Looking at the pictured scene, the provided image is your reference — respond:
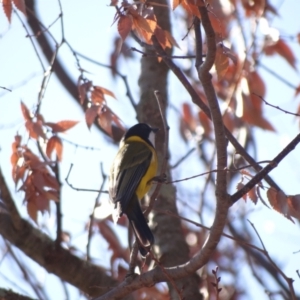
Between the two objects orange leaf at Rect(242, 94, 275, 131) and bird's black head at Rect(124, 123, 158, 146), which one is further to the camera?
bird's black head at Rect(124, 123, 158, 146)

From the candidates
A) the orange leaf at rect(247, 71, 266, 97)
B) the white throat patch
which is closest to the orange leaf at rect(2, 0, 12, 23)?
the white throat patch

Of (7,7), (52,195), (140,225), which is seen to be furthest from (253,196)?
(7,7)

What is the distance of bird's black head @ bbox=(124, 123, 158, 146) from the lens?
557 cm

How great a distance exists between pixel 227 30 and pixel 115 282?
3.80m

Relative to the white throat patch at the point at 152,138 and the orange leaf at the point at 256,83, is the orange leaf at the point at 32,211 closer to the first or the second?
the white throat patch at the point at 152,138

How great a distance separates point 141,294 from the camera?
17.2ft

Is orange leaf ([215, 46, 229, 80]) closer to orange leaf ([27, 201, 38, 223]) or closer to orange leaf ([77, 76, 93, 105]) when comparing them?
orange leaf ([77, 76, 93, 105])

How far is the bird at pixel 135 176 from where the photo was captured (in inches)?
164

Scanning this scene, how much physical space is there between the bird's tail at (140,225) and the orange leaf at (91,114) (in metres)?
0.66

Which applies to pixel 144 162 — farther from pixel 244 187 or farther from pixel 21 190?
pixel 244 187

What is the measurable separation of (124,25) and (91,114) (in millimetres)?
1540

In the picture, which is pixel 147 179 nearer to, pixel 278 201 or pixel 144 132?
pixel 144 132

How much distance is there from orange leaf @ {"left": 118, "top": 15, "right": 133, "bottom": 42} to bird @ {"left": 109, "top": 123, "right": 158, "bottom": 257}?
117 cm

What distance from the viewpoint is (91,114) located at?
4781 millimetres
